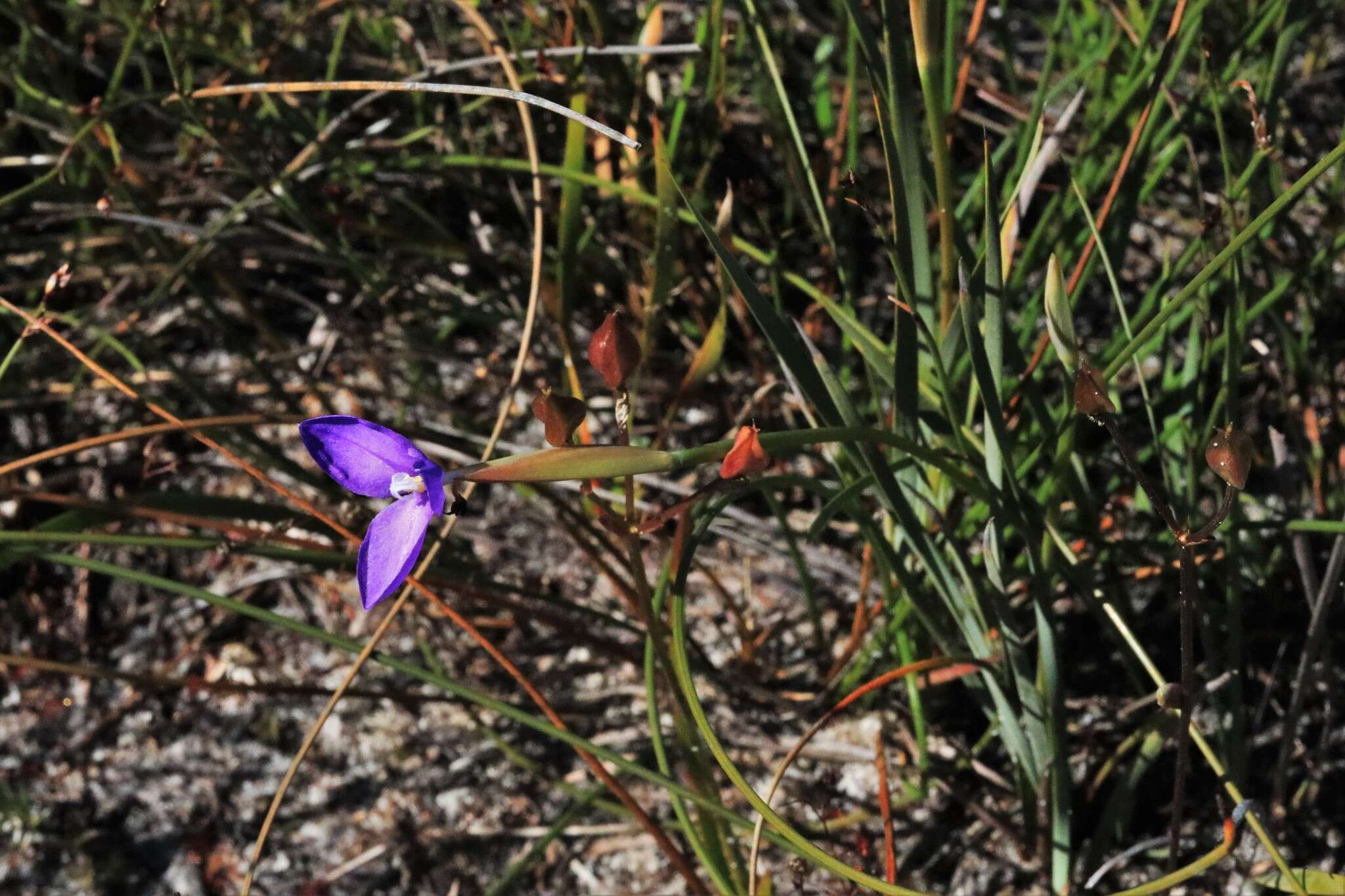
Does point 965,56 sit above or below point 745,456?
Result: above

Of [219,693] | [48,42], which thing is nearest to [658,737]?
[219,693]

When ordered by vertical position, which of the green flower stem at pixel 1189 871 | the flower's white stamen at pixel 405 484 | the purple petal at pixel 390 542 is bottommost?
the green flower stem at pixel 1189 871

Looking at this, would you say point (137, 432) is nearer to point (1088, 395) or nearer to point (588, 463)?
point (588, 463)

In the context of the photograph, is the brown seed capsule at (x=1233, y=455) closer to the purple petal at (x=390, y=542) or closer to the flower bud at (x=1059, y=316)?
the flower bud at (x=1059, y=316)

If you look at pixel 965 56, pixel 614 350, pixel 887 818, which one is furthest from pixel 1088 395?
pixel 965 56

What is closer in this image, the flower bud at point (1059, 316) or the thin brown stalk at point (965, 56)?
the flower bud at point (1059, 316)

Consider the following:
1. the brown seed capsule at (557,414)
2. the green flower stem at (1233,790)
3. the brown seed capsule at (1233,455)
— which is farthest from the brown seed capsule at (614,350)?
the green flower stem at (1233,790)
